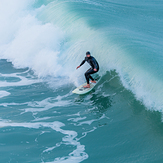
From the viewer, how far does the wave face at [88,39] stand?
962 cm

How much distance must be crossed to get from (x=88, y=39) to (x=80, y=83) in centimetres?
295

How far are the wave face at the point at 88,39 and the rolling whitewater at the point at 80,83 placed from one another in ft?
0.17

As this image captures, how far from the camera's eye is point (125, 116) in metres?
7.89

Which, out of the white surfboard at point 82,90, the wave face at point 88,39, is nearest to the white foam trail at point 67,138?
the white surfboard at point 82,90

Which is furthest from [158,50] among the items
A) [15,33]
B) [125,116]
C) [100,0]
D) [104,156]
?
[15,33]

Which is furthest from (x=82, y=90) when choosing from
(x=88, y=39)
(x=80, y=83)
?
(x=88, y=39)

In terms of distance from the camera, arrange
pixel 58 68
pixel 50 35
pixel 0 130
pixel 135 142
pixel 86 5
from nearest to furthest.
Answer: pixel 135 142
pixel 0 130
pixel 58 68
pixel 50 35
pixel 86 5

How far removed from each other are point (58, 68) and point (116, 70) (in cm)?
327

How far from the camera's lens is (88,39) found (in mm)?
12445

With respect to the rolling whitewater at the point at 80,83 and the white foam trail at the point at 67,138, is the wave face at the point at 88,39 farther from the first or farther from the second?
the white foam trail at the point at 67,138

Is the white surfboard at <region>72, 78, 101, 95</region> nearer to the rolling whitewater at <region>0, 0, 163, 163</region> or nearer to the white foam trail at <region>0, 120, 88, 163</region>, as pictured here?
the rolling whitewater at <region>0, 0, 163, 163</region>

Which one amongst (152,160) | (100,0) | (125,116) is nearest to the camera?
(152,160)

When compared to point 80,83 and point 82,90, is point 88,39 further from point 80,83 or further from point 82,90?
point 82,90

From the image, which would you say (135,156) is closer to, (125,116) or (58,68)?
(125,116)
